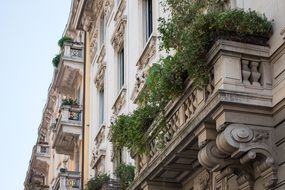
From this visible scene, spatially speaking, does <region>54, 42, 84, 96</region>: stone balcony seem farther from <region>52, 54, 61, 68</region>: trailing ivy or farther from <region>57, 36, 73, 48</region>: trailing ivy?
<region>52, 54, 61, 68</region>: trailing ivy

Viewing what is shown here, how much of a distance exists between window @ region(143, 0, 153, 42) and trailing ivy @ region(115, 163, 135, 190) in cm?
384

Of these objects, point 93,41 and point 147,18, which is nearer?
point 147,18

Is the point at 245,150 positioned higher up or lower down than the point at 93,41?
lower down

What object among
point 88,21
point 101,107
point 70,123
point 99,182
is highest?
point 88,21

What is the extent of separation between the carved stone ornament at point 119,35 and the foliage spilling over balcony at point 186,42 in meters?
7.99

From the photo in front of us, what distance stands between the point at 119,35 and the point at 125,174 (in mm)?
6368

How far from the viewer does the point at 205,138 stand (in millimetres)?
10617

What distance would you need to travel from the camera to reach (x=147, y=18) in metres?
19.7

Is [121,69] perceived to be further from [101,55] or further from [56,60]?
[56,60]

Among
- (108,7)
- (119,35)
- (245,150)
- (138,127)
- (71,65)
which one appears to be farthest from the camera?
(71,65)

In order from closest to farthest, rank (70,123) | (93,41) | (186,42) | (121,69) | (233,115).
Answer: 1. (233,115)
2. (186,42)
3. (121,69)
4. (93,41)
5. (70,123)

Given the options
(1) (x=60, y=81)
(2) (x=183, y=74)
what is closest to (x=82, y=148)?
(1) (x=60, y=81)

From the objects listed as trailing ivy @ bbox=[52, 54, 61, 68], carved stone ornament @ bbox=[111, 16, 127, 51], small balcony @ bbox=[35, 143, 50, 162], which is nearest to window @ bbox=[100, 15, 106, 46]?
carved stone ornament @ bbox=[111, 16, 127, 51]

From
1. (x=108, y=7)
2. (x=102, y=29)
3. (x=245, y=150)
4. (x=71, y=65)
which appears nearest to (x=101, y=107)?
(x=102, y=29)
